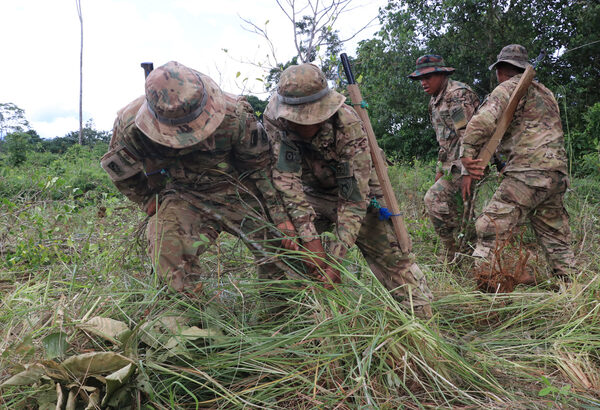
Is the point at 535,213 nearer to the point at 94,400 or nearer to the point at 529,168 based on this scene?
the point at 529,168

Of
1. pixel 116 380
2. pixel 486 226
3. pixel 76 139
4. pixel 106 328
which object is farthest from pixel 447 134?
pixel 76 139

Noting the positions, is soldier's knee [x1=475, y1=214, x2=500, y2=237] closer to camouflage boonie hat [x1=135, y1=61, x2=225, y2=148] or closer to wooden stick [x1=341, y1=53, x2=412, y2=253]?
wooden stick [x1=341, y1=53, x2=412, y2=253]

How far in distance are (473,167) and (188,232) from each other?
2.20m

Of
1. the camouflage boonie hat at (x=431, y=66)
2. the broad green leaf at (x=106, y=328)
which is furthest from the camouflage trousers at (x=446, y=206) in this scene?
the broad green leaf at (x=106, y=328)

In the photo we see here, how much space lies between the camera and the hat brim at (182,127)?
2.10 meters

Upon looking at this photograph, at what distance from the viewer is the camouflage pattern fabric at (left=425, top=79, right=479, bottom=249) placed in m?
3.88

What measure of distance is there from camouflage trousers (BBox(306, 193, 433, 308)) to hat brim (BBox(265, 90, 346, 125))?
70 centimetres

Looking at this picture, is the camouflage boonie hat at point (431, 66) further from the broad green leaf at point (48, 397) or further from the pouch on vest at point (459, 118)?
the broad green leaf at point (48, 397)

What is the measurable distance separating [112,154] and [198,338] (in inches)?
48.5

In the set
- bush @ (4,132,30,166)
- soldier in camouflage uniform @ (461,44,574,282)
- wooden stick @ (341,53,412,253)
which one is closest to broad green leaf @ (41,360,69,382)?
wooden stick @ (341,53,412,253)

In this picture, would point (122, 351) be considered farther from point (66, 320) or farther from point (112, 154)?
point (112, 154)

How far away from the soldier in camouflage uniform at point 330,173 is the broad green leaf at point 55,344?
1.02 metres

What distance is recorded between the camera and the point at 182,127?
2131 millimetres

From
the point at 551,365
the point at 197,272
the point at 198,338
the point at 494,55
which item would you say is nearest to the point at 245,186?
the point at 197,272
